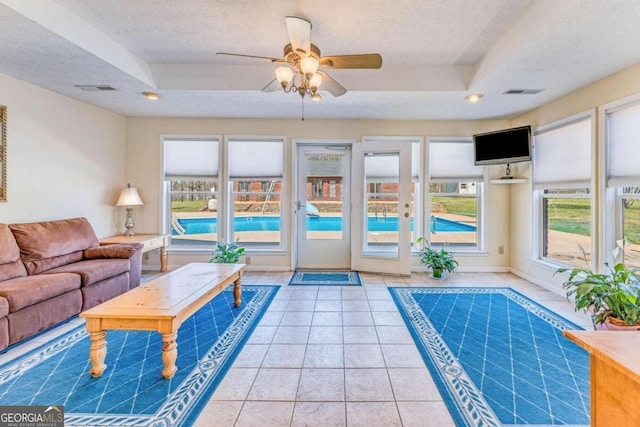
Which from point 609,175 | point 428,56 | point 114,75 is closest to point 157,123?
point 114,75

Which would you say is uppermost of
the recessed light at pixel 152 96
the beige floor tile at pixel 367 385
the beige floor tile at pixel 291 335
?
the recessed light at pixel 152 96

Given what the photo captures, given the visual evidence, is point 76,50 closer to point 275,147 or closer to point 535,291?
point 275,147

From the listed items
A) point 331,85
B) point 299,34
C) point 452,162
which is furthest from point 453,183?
point 299,34

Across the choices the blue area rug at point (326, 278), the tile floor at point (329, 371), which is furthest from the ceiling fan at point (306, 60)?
the blue area rug at point (326, 278)

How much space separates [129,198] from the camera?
4602 millimetres

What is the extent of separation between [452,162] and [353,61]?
311 cm

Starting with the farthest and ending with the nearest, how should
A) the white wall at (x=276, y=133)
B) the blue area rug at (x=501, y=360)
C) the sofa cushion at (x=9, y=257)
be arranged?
the white wall at (x=276, y=133) → the sofa cushion at (x=9, y=257) → the blue area rug at (x=501, y=360)

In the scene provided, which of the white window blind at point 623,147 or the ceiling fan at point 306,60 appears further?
the white window blind at point 623,147

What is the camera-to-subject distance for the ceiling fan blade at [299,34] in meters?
2.04

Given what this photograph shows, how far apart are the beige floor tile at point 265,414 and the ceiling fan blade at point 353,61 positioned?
2366 mm

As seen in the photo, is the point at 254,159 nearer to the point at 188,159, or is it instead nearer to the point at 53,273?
the point at 188,159

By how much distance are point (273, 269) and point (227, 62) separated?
3.03 metres

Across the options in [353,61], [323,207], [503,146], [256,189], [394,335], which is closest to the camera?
[353,61]

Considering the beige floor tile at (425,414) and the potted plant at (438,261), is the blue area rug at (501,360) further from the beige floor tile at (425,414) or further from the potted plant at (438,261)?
the potted plant at (438,261)
